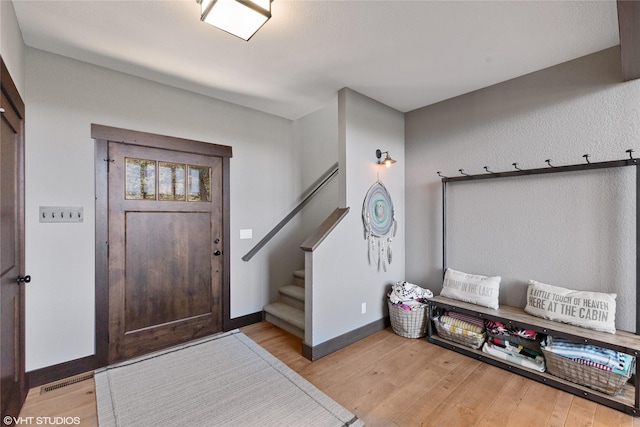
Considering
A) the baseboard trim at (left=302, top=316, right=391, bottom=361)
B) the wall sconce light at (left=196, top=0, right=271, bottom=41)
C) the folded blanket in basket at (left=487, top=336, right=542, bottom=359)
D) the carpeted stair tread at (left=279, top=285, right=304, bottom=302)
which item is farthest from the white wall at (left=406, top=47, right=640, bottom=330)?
the wall sconce light at (left=196, top=0, right=271, bottom=41)

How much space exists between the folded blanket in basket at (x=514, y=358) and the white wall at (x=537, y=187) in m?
0.48

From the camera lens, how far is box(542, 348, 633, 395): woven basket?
189 cm

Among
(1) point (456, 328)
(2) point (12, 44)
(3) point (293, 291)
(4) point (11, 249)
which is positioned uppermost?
(2) point (12, 44)

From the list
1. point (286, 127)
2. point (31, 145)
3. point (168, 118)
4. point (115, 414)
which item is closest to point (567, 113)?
point (286, 127)

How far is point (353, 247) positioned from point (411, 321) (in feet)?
3.21

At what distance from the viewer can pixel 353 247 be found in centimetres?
288

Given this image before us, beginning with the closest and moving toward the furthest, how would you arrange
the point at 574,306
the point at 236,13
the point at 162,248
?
the point at 236,13
the point at 574,306
the point at 162,248

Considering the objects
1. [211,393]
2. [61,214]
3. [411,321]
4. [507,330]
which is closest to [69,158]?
[61,214]

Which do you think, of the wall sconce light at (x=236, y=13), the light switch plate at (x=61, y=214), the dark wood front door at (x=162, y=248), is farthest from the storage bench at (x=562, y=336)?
the light switch plate at (x=61, y=214)

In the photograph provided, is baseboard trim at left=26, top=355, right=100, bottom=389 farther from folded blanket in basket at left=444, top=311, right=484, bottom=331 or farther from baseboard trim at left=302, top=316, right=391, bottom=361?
folded blanket in basket at left=444, top=311, right=484, bottom=331

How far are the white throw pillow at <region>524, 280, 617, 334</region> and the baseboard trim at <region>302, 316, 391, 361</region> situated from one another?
1.39 m

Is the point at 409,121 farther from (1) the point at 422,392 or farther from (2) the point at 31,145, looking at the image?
(2) the point at 31,145

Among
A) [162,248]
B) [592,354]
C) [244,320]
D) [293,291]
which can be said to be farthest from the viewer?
[293,291]

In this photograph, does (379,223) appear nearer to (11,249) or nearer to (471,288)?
(471,288)
